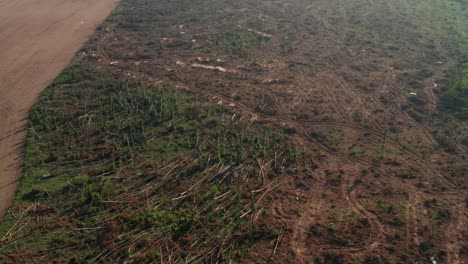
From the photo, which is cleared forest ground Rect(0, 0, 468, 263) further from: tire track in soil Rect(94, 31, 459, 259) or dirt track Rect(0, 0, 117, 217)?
dirt track Rect(0, 0, 117, 217)

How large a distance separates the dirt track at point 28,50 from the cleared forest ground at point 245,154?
3.23 ft

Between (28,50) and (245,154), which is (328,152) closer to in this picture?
A: (245,154)

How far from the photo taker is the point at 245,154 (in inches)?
790

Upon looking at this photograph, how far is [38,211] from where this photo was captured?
16.5m

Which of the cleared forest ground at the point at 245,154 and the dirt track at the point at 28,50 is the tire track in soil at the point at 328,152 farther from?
the dirt track at the point at 28,50

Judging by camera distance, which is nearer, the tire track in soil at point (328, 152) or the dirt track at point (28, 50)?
the tire track in soil at point (328, 152)

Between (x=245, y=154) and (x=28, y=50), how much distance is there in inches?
885

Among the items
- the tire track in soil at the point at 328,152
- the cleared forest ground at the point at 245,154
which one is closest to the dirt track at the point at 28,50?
the cleared forest ground at the point at 245,154

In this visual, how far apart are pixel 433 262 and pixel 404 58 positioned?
2135 cm

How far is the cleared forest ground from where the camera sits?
1549 cm

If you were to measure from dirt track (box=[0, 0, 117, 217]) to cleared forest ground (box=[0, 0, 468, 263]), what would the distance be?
0.98 metres

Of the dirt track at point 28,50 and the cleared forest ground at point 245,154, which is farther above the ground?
the dirt track at point 28,50

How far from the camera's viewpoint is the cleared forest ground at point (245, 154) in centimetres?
1549

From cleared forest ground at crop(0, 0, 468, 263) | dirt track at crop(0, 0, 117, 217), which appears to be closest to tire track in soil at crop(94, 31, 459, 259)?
cleared forest ground at crop(0, 0, 468, 263)
